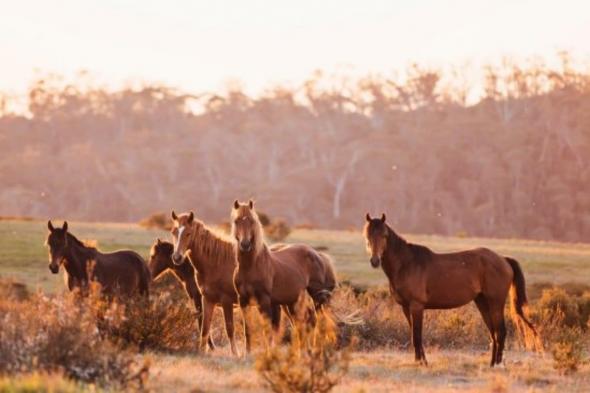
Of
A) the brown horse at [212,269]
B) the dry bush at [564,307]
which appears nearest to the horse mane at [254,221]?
the brown horse at [212,269]

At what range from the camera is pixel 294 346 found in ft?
32.3

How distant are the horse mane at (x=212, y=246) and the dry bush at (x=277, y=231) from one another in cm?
3067

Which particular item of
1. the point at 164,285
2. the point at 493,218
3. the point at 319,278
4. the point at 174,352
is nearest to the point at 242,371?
the point at 174,352

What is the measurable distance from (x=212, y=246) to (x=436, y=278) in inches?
122

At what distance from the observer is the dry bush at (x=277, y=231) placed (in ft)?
152

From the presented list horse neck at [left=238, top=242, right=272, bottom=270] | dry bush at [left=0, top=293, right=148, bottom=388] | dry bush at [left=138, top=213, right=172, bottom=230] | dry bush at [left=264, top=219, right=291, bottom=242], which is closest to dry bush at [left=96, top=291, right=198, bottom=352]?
horse neck at [left=238, top=242, right=272, bottom=270]

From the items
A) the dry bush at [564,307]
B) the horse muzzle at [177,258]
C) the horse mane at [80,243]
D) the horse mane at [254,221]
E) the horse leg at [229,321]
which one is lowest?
the dry bush at [564,307]

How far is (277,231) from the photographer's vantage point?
46688 millimetres

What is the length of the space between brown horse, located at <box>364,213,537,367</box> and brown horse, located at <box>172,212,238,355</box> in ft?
7.23

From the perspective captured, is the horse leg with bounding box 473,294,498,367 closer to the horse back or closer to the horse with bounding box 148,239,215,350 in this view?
the horse with bounding box 148,239,215,350

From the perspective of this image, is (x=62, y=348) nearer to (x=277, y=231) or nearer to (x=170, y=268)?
(x=170, y=268)

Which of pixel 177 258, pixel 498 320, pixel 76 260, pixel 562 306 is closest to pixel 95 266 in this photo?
pixel 76 260

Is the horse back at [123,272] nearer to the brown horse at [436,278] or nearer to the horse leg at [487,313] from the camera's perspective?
the brown horse at [436,278]

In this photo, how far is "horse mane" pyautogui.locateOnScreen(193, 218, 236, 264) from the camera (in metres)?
14.9
